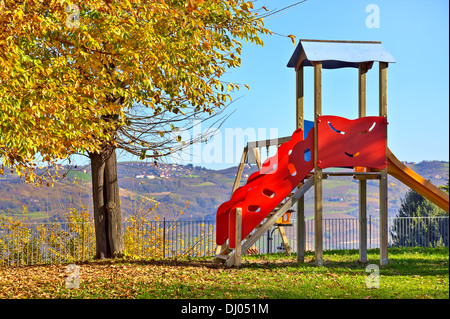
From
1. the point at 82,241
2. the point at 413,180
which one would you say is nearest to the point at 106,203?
the point at 82,241

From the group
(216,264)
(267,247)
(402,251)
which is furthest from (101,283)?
(402,251)

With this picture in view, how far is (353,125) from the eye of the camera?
37.8 ft

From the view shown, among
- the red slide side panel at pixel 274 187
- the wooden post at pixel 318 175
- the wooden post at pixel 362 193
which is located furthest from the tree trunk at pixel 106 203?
the wooden post at pixel 362 193

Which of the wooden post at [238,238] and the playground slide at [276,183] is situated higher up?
the playground slide at [276,183]

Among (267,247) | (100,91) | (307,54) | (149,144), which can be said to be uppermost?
(307,54)

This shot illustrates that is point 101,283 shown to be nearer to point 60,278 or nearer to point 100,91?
point 60,278

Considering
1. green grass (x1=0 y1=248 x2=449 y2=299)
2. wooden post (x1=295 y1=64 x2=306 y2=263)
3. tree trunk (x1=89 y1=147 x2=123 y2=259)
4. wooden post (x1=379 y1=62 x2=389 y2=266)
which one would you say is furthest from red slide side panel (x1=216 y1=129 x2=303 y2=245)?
tree trunk (x1=89 y1=147 x2=123 y2=259)

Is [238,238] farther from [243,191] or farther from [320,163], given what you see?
[320,163]

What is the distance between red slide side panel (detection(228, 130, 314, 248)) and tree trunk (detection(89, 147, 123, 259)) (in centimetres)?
414

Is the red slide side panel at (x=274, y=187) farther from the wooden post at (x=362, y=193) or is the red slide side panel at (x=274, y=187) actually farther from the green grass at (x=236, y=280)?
the wooden post at (x=362, y=193)

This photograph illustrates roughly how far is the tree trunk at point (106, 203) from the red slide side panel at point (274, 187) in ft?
13.6

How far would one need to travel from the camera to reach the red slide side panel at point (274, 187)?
1130cm

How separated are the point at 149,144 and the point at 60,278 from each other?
446 centimetres

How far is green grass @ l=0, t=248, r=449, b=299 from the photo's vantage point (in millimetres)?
8570
